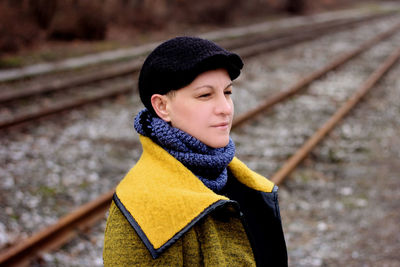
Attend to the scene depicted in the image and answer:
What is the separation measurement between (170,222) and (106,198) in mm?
3373

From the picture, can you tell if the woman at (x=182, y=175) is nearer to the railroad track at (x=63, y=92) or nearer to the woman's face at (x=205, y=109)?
the woman's face at (x=205, y=109)

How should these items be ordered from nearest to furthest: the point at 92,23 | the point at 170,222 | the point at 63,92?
the point at 170,222 < the point at 63,92 < the point at 92,23

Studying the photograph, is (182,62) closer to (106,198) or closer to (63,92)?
(106,198)

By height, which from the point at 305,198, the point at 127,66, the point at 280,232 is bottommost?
the point at 127,66

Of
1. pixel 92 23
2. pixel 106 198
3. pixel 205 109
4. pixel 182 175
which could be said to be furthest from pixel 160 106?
pixel 92 23

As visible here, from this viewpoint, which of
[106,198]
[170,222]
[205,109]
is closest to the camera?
[170,222]

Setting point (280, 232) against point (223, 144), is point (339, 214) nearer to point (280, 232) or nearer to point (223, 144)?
point (280, 232)

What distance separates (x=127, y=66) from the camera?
12.5 meters

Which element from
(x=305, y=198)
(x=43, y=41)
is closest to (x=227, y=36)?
(x=43, y=41)

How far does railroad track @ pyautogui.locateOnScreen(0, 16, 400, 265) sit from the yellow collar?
268cm

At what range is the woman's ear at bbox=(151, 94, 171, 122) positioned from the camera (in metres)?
1.64

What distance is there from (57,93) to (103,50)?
661cm

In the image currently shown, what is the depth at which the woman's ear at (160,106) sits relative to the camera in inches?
64.7

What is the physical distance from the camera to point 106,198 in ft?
15.4
